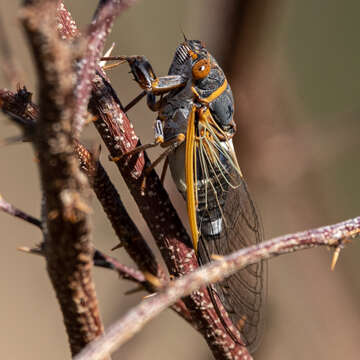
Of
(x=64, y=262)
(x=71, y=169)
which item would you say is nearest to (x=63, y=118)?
(x=71, y=169)

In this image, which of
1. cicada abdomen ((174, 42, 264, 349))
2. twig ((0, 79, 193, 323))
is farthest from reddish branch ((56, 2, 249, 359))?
cicada abdomen ((174, 42, 264, 349))

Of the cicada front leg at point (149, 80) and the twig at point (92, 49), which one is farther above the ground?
the cicada front leg at point (149, 80)

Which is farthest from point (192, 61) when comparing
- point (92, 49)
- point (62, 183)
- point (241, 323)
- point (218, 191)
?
point (62, 183)

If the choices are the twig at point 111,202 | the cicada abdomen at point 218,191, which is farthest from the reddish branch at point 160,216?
the cicada abdomen at point 218,191

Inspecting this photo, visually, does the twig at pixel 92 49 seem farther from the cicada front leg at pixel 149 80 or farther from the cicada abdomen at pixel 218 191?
the cicada front leg at pixel 149 80

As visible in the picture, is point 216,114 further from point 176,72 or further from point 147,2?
point 147,2

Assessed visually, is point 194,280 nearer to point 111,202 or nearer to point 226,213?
point 111,202

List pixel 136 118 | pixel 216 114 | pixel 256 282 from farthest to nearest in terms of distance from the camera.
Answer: pixel 136 118 → pixel 216 114 → pixel 256 282
